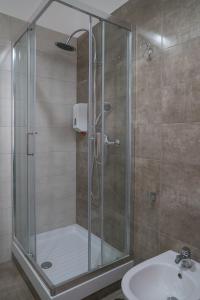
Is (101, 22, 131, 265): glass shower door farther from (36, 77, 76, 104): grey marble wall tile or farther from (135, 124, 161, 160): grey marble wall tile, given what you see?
(36, 77, 76, 104): grey marble wall tile

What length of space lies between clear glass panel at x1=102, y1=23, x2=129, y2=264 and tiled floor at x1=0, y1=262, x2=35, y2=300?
70cm

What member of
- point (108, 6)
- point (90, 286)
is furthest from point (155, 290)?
point (108, 6)

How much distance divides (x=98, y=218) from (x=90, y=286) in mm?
504

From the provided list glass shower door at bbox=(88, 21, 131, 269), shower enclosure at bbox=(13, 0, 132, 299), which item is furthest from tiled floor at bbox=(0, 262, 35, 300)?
glass shower door at bbox=(88, 21, 131, 269)

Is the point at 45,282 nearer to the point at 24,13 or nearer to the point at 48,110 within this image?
the point at 48,110

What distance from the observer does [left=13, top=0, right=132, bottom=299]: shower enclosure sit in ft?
5.92

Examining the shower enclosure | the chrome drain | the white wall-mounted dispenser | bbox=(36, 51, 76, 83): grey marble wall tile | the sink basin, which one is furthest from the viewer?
bbox=(36, 51, 76, 83): grey marble wall tile

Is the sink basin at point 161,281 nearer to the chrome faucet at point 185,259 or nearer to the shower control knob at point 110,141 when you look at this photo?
the chrome faucet at point 185,259

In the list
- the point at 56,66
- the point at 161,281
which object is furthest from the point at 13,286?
the point at 56,66

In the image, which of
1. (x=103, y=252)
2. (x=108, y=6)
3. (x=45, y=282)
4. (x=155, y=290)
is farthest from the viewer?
(x=108, y=6)

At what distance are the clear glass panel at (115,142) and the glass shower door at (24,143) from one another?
0.68 meters

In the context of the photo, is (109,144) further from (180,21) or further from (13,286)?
(13,286)

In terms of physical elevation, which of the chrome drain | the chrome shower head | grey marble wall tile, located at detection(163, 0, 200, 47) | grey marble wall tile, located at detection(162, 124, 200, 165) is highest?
the chrome shower head

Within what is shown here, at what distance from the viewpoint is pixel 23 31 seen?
6.66 feet
